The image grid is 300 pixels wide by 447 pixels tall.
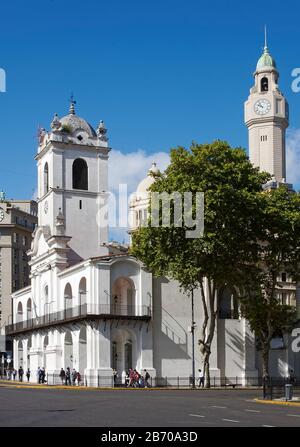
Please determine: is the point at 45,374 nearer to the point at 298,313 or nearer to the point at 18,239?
the point at 298,313

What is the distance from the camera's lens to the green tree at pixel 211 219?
187ft

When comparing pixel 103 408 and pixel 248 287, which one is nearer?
pixel 103 408

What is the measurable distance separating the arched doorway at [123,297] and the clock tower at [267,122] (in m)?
67.7

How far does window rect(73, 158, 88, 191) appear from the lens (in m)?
81.7

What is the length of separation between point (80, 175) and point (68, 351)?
727 inches

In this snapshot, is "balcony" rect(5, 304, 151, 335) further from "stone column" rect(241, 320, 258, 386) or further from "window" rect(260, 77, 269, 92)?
"window" rect(260, 77, 269, 92)

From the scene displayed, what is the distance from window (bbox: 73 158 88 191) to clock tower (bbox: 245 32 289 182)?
57023mm

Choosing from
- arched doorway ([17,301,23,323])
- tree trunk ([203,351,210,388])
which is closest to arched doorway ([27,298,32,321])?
arched doorway ([17,301,23,323])

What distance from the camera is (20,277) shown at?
449 ft

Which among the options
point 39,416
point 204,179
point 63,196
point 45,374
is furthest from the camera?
point 63,196

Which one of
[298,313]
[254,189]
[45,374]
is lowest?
[45,374]

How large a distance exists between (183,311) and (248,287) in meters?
8.77
